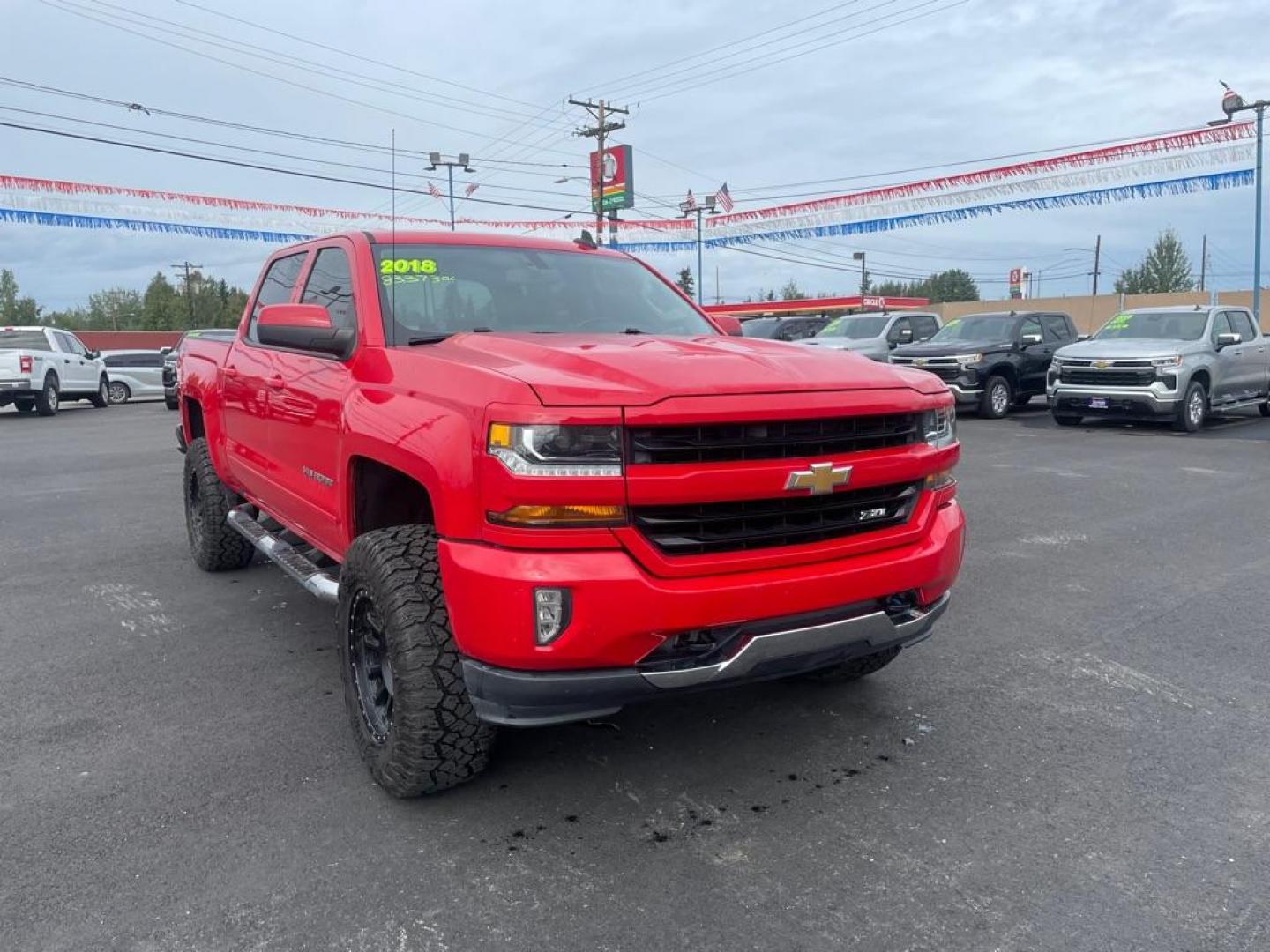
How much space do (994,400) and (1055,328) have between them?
2833 millimetres

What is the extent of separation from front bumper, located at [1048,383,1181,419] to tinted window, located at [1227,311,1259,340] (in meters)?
2.69

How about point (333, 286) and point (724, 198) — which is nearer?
point (333, 286)

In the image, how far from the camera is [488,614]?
269cm

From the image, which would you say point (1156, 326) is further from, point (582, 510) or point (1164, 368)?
point (582, 510)

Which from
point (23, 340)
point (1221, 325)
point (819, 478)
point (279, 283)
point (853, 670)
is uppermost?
point (23, 340)

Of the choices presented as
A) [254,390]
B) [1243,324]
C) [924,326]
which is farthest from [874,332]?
[254,390]

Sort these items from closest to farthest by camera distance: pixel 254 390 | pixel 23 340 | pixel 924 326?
pixel 254 390 < pixel 23 340 < pixel 924 326

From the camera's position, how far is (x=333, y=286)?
14.1ft

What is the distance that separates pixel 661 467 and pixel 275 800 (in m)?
Answer: 1.71

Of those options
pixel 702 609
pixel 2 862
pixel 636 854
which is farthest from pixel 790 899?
pixel 2 862

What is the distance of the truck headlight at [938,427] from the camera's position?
11.1 feet

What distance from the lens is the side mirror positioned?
3600 millimetres

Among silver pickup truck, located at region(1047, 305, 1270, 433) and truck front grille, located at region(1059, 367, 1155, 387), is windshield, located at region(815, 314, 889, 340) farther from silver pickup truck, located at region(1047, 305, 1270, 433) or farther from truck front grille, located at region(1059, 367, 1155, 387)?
truck front grille, located at region(1059, 367, 1155, 387)

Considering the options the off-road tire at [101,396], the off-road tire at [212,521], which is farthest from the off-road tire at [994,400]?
the off-road tire at [101,396]
